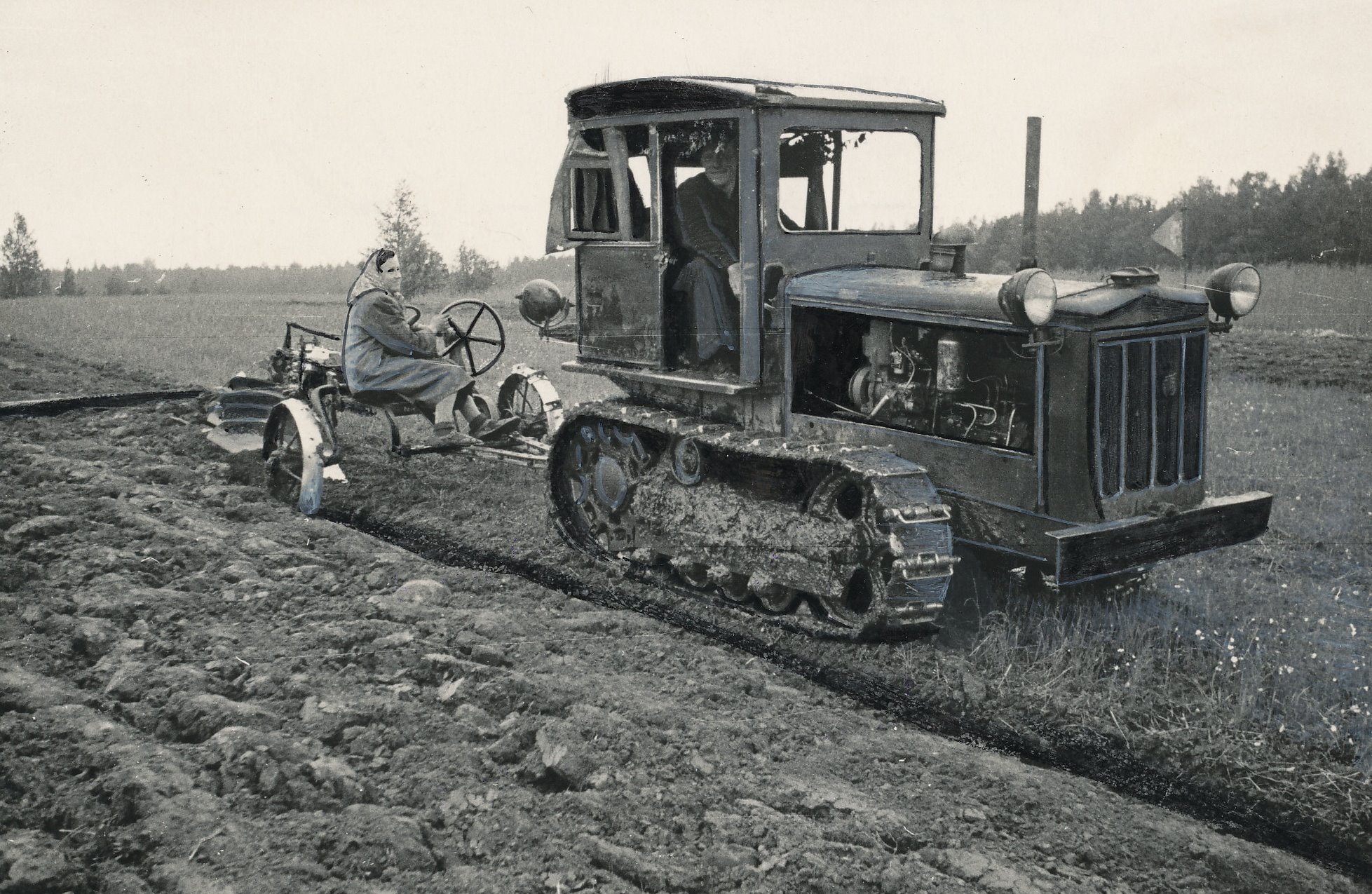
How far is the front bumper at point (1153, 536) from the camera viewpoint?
5.23m


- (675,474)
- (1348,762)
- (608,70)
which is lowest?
(1348,762)

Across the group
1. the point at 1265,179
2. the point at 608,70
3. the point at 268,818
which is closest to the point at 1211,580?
the point at 608,70

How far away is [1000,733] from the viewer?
4965mm

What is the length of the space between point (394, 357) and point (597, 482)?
2.18 meters

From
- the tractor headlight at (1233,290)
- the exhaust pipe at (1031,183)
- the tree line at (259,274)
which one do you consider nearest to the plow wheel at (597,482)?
the exhaust pipe at (1031,183)

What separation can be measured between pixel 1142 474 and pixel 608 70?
4.06 metres

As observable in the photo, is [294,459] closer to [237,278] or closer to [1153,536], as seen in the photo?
[1153,536]

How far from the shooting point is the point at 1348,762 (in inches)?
189

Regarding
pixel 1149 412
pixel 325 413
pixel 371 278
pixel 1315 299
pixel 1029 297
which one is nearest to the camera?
pixel 1029 297

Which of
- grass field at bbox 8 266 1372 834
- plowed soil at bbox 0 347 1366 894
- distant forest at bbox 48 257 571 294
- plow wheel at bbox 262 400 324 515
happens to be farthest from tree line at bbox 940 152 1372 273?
plowed soil at bbox 0 347 1366 894

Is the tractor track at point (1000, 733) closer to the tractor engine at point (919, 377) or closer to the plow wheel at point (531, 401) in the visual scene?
the tractor engine at point (919, 377)

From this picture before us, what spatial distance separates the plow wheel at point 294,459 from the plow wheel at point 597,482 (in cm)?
→ 185

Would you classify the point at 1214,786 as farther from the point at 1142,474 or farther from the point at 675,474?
the point at 675,474

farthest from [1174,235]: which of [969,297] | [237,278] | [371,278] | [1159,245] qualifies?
[237,278]
